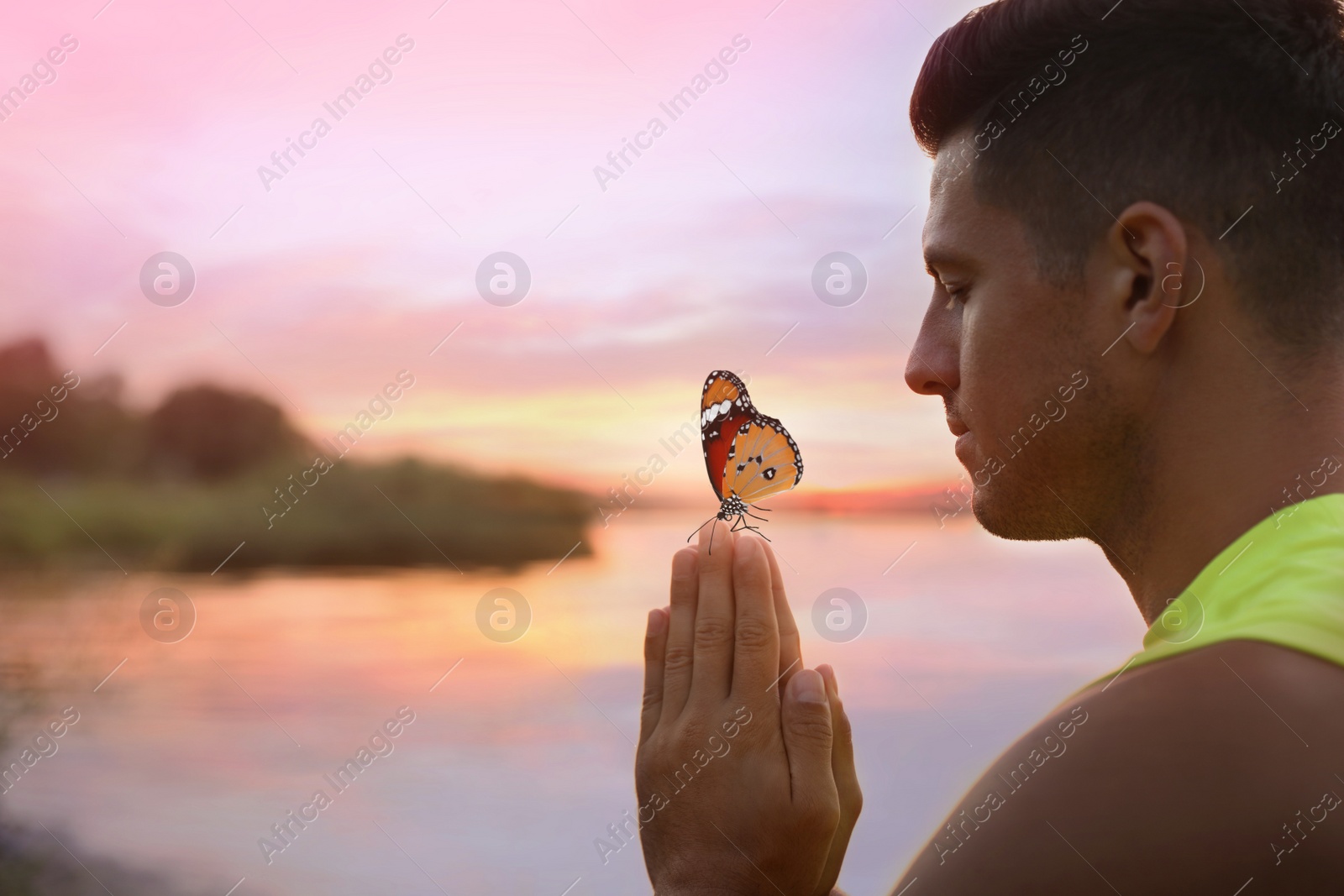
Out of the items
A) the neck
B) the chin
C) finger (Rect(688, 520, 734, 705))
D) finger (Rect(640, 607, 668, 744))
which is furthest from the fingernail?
the neck

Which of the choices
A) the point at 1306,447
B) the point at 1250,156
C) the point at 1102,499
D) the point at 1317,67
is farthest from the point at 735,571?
the point at 1317,67

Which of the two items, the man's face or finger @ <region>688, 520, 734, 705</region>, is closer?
the man's face

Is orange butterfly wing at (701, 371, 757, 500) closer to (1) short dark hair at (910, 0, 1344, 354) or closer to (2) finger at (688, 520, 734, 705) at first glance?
(2) finger at (688, 520, 734, 705)

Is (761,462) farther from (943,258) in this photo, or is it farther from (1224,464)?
(1224,464)

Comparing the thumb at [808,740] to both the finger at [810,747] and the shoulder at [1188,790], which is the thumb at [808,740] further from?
the shoulder at [1188,790]

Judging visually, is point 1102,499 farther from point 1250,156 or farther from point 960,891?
point 960,891

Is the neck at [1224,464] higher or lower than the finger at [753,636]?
higher

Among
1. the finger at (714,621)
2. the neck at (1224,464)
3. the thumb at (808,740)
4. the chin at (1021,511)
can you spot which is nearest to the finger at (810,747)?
the thumb at (808,740)
